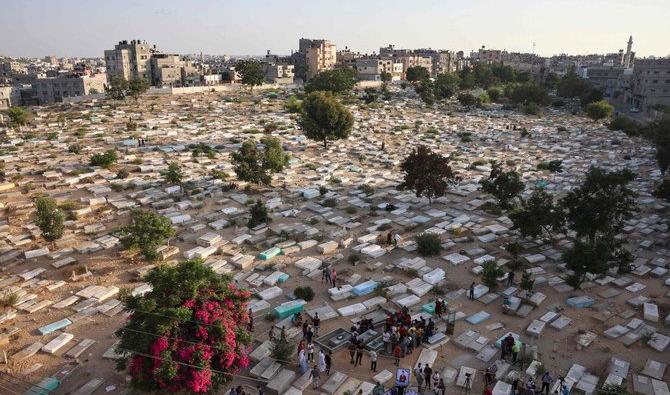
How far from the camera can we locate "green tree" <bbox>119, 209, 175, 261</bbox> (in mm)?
16891

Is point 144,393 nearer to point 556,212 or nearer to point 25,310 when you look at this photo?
point 25,310

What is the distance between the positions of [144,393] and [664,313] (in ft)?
49.0

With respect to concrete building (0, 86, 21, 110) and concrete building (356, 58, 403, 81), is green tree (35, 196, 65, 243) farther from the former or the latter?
concrete building (356, 58, 403, 81)

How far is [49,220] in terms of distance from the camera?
1788 cm

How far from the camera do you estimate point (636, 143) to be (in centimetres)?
4053

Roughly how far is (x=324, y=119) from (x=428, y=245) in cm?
1887

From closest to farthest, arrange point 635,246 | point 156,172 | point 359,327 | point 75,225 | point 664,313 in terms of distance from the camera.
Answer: point 359,327 < point 664,313 < point 635,246 < point 75,225 < point 156,172

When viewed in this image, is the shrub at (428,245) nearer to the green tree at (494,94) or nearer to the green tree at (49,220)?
the green tree at (49,220)

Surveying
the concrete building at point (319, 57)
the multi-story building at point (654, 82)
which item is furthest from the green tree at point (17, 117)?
the multi-story building at point (654, 82)

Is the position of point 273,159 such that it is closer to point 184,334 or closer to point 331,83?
point 184,334

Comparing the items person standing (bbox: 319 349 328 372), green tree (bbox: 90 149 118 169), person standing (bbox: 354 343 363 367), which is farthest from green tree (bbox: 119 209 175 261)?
green tree (bbox: 90 149 118 169)

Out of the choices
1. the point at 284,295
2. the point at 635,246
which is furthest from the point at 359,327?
the point at 635,246

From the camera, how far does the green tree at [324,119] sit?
34906 mm

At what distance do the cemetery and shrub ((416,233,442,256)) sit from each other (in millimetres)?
94
